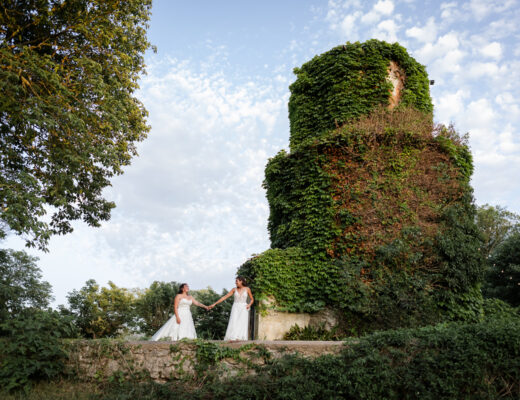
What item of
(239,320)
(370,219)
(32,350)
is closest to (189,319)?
(239,320)

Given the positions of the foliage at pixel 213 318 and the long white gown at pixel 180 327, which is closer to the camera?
the long white gown at pixel 180 327

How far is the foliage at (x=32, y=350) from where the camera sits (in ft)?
23.8

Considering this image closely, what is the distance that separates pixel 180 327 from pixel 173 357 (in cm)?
325

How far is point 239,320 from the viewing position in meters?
11.1

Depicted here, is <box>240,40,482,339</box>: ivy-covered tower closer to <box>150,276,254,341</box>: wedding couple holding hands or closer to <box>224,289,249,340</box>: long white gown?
<box>224,289,249,340</box>: long white gown

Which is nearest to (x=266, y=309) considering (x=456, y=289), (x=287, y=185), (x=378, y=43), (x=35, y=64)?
(x=287, y=185)

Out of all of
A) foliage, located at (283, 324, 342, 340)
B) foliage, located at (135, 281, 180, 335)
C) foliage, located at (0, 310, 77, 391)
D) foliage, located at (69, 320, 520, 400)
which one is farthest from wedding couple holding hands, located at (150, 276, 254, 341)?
foliage, located at (135, 281, 180, 335)

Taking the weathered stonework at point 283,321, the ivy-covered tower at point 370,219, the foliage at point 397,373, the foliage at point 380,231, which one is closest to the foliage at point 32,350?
the foliage at point 397,373

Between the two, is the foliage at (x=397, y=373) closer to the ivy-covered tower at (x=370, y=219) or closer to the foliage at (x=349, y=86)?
the ivy-covered tower at (x=370, y=219)

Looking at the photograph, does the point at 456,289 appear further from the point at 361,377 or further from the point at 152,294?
the point at 152,294

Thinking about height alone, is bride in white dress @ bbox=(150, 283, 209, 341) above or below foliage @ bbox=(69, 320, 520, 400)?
above

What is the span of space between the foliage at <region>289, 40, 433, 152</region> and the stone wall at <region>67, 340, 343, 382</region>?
9.37 metres

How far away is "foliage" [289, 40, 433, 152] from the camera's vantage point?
1498cm

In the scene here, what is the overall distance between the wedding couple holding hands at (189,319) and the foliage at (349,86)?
7.27 m
